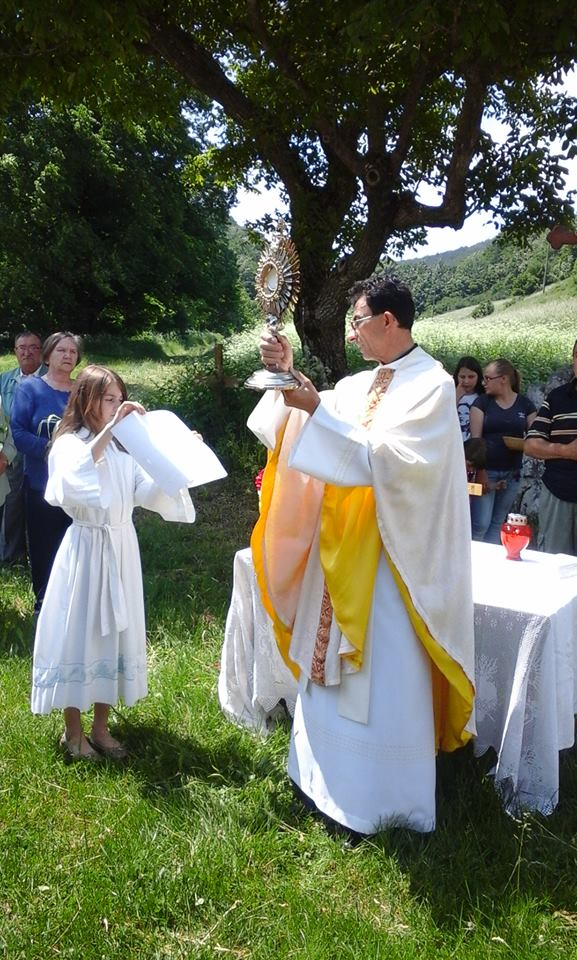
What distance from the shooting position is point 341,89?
29.1ft

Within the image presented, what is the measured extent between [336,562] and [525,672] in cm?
87

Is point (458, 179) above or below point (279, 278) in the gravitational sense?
above

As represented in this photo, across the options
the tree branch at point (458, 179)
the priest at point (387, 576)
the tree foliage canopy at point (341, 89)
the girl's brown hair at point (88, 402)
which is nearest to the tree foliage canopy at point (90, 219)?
the tree foliage canopy at point (341, 89)

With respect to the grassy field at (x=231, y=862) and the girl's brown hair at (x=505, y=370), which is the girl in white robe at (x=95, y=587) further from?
the girl's brown hair at (x=505, y=370)

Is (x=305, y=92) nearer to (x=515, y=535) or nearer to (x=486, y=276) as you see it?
(x=515, y=535)

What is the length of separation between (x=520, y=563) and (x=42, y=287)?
2356 centimetres

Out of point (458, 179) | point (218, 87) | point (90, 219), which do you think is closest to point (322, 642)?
point (458, 179)

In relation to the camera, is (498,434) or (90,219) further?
(90,219)

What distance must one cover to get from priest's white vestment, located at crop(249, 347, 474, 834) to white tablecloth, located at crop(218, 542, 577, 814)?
222mm

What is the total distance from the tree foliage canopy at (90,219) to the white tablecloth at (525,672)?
21608 millimetres

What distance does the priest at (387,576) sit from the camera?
2.98 meters

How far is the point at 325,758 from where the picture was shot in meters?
3.23

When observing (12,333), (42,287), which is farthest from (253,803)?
(12,333)

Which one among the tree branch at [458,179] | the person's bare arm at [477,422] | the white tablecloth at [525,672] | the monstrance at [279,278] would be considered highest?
the tree branch at [458,179]
